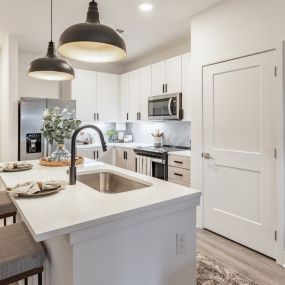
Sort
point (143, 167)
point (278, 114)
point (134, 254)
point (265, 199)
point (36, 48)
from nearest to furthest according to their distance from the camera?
point (134, 254), point (278, 114), point (265, 199), point (143, 167), point (36, 48)

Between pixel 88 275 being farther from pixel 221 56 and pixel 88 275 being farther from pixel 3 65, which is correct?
pixel 3 65

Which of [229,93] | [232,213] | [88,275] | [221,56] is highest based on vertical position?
[221,56]

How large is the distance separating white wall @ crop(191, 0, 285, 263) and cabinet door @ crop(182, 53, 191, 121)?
455 millimetres

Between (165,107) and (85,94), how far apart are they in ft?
6.12

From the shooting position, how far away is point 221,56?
282cm

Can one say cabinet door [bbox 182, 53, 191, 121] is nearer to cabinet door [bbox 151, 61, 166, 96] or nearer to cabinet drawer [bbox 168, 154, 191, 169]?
cabinet door [bbox 151, 61, 166, 96]

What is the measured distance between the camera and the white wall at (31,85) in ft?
15.4

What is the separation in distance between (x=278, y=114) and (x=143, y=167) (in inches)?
94.4

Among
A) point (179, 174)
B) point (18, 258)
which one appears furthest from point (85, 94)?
point (18, 258)

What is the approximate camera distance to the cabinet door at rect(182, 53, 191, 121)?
3670 millimetres

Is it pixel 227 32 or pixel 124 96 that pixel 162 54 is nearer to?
pixel 124 96

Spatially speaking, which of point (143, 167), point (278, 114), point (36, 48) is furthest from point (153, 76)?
point (278, 114)

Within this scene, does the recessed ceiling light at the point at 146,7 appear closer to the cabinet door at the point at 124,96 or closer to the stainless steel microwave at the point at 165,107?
the stainless steel microwave at the point at 165,107

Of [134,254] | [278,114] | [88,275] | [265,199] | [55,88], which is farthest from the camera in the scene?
[55,88]
